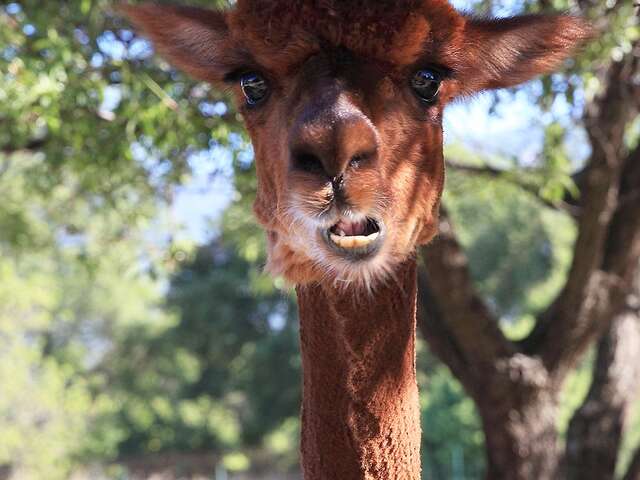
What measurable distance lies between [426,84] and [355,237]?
683 mm

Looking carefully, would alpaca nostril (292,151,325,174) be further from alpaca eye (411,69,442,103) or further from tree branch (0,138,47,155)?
tree branch (0,138,47,155)

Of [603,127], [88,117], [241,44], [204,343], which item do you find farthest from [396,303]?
[204,343]

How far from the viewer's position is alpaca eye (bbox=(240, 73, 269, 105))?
279 centimetres

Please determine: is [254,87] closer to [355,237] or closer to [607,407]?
[355,237]

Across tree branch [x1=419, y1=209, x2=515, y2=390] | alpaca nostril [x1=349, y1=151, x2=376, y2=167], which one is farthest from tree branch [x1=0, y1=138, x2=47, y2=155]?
alpaca nostril [x1=349, y1=151, x2=376, y2=167]

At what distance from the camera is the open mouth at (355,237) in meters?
2.37

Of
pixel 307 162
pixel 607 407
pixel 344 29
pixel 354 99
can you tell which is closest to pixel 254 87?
pixel 344 29

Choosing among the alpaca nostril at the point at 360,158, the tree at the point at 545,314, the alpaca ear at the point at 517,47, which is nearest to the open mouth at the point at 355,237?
the alpaca nostril at the point at 360,158

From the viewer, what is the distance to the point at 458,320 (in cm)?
728

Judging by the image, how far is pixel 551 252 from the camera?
33969mm

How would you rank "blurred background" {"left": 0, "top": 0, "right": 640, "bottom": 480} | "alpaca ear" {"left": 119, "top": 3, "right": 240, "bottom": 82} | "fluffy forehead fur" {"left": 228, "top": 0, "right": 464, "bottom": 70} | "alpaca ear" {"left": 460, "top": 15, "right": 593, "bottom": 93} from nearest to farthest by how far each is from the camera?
1. "fluffy forehead fur" {"left": 228, "top": 0, "right": 464, "bottom": 70}
2. "alpaca ear" {"left": 460, "top": 15, "right": 593, "bottom": 93}
3. "alpaca ear" {"left": 119, "top": 3, "right": 240, "bottom": 82}
4. "blurred background" {"left": 0, "top": 0, "right": 640, "bottom": 480}

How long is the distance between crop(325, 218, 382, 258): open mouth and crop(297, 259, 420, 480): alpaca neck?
383 mm

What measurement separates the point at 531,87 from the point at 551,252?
28.2m

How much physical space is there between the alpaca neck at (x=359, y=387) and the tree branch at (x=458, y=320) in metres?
3.93
